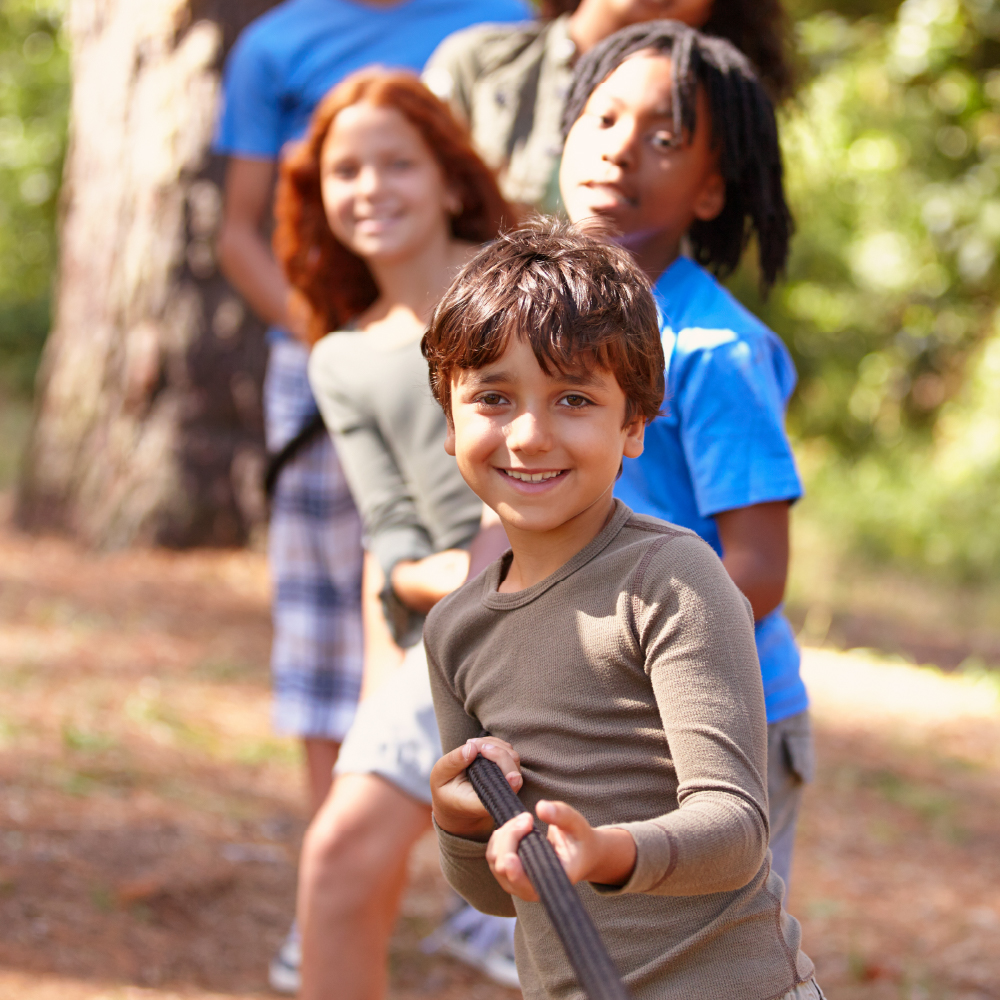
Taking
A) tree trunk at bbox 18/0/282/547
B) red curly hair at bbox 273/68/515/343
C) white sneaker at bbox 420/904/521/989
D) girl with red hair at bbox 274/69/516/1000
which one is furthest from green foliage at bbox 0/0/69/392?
white sneaker at bbox 420/904/521/989

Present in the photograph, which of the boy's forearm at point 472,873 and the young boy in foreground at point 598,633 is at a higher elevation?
the young boy in foreground at point 598,633

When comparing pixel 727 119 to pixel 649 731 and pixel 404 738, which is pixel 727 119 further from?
pixel 404 738

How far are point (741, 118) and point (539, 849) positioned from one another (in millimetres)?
1190

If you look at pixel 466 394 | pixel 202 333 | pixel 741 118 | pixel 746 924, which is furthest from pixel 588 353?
pixel 202 333

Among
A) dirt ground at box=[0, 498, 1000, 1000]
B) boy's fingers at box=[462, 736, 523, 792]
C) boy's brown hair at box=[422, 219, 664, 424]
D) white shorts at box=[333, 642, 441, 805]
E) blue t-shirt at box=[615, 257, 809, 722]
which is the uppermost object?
boy's brown hair at box=[422, 219, 664, 424]

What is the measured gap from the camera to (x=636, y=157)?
1750 mm

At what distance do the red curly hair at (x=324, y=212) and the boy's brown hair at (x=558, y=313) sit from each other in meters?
1.19

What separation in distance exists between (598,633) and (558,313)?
319mm

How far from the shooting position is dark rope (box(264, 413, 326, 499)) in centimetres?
284

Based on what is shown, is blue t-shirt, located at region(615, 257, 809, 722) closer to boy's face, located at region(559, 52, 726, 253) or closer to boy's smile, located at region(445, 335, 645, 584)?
boy's face, located at region(559, 52, 726, 253)

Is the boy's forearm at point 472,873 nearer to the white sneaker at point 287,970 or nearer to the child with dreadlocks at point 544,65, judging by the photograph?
the child with dreadlocks at point 544,65

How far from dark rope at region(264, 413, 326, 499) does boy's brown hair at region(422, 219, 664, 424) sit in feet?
4.90

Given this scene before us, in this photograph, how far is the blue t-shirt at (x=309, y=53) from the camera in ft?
10.8

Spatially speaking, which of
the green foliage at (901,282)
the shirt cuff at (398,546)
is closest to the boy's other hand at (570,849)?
the shirt cuff at (398,546)
